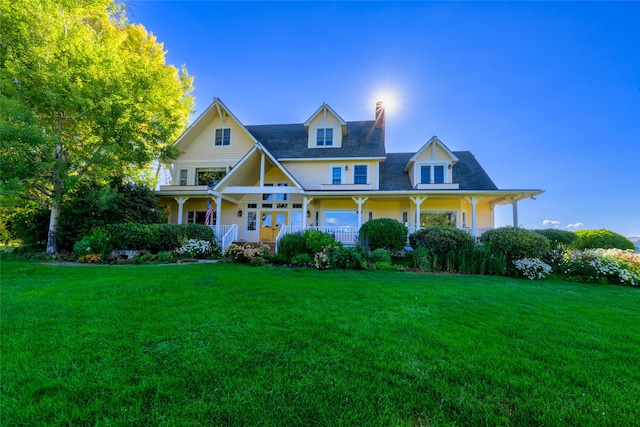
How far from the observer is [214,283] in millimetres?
5887

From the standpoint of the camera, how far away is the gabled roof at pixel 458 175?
48.1 feet

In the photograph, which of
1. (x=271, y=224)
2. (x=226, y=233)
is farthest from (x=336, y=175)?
(x=226, y=233)

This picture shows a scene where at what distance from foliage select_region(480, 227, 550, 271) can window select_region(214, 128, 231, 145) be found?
15395 mm

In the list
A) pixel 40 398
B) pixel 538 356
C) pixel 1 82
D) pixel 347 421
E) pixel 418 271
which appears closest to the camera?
pixel 347 421

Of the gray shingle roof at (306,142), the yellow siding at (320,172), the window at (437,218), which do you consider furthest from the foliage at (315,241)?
the window at (437,218)

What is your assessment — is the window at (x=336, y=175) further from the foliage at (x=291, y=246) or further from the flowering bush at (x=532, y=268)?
the flowering bush at (x=532, y=268)

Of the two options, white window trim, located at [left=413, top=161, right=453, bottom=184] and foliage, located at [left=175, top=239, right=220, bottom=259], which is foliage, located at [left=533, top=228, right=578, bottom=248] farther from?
foliage, located at [left=175, top=239, right=220, bottom=259]

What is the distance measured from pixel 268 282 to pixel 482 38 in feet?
38.9

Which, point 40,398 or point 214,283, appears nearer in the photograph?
point 40,398

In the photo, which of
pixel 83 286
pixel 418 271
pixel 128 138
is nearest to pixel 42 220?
pixel 128 138

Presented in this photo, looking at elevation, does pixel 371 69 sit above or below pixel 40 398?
above

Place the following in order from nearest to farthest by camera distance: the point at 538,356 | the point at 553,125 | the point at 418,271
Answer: the point at 538,356 < the point at 418,271 < the point at 553,125

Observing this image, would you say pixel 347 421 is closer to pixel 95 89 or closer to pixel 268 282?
pixel 268 282

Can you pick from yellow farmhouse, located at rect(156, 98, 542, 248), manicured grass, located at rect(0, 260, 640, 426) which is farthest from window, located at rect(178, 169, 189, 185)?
manicured grass, located at rect(0, 260, 640, 426)
